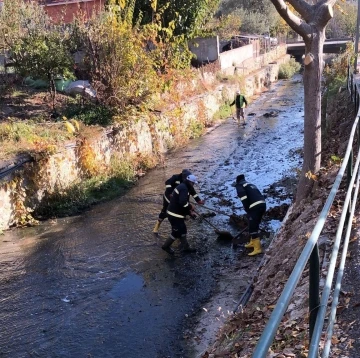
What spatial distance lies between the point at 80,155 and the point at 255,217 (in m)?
6.35

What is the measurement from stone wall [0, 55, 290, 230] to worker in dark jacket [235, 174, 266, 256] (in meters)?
5.54

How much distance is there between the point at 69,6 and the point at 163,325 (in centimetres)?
Answer: 2751

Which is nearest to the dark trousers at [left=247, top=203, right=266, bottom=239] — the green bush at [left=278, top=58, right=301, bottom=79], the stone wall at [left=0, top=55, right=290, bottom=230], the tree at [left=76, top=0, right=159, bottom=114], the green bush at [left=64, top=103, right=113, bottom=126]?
the stone wall at [left=0, top=55, right=290, bottom=230]

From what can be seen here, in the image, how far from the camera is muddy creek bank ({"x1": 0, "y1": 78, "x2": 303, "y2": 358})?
23.1 ft

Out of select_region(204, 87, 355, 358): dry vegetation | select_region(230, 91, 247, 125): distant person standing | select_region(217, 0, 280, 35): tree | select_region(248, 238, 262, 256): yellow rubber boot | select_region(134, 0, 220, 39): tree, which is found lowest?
select_region(248, 238, 262, 256): yellow rubber boot

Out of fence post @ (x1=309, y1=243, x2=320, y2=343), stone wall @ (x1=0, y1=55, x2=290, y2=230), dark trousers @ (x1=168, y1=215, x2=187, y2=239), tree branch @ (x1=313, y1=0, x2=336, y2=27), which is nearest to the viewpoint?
fence post @ (x1=309, y1=243, x2=320, y2=343)

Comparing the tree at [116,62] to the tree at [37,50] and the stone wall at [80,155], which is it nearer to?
the tree at [37,50]

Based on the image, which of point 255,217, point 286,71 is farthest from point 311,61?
point 286,71

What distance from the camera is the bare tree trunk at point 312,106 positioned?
27.5 feet

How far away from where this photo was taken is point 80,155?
13898mm

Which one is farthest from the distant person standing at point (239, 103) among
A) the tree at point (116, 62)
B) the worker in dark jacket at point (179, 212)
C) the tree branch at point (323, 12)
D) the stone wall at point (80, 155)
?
the tree branch at point (323, 12)

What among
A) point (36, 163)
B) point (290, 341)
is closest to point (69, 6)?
point (36, 163)

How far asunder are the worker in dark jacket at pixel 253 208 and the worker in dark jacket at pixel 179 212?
109 cm

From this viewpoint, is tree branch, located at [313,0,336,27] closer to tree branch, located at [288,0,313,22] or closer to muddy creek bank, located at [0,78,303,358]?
tree branch, located at [288,0,313,22]
